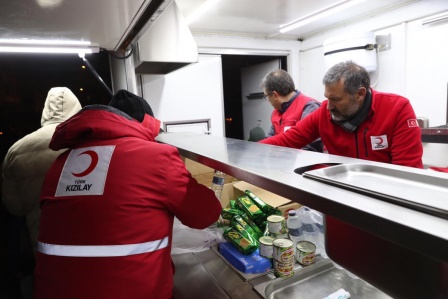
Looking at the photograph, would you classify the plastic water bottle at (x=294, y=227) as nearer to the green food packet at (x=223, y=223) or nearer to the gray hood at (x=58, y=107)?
the green food packet at (x=223, y=223)

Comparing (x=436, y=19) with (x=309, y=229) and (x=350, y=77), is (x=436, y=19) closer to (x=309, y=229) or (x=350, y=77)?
(x=350, y=77)

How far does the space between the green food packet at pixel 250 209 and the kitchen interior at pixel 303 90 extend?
227 millimetres

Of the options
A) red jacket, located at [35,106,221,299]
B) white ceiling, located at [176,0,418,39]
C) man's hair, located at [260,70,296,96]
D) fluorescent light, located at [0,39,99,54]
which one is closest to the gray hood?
fluorescent light, located at [0,39,99,54]

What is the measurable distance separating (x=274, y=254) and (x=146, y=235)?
1.46 feet

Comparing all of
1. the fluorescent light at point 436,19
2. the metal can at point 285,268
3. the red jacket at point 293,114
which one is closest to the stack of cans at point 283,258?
the metal can at point 285,268

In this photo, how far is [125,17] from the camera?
1259 mm

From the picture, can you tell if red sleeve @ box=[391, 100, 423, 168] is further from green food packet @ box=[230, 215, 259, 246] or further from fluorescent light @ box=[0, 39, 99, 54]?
fluorescent light @ box=[0, 39, 99, 54]

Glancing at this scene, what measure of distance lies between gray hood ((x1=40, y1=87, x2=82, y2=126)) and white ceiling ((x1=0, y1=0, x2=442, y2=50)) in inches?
15.9

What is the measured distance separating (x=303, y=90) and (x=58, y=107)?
299 centimetres

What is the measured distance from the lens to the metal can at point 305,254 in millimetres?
1077

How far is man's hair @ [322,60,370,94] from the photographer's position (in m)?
1.45

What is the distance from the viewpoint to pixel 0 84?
2500mm

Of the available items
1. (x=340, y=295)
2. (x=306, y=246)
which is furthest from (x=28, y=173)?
(x=340, y=295)

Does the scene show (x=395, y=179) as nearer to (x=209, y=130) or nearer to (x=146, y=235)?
(x=146, y=235)
